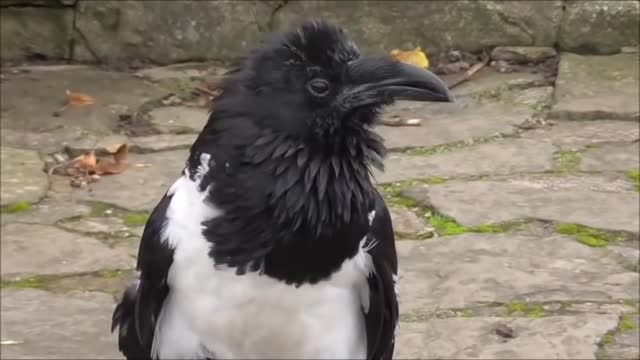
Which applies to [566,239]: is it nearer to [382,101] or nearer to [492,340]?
[492,340]

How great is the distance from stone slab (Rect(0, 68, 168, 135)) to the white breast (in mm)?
2626

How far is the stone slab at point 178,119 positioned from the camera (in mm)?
5359

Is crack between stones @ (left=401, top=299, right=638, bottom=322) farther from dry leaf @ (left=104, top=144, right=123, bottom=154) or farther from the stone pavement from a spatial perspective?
dry leaf @ (left=104, top=144, right=123, bottom=154)

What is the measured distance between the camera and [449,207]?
4547mm

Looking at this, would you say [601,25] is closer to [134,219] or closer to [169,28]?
[169,28]

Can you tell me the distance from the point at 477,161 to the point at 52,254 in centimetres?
166

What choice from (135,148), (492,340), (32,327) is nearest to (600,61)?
(135,148)

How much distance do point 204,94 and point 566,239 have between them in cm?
203

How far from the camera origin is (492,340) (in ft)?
12.0

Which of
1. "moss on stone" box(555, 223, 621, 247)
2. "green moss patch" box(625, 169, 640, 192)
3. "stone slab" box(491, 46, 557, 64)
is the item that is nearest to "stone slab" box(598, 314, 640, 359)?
"moss on stone" box(555, 223, 621, 247)

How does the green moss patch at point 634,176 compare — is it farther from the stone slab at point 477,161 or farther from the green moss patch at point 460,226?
the green moss patch at point 460,226

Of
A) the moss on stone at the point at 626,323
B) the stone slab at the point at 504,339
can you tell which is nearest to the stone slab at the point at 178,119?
the stone slab at the point at 504,339

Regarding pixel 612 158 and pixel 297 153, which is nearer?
pixel 297 153

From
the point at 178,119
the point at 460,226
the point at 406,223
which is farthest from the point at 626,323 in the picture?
the point at 178,119
